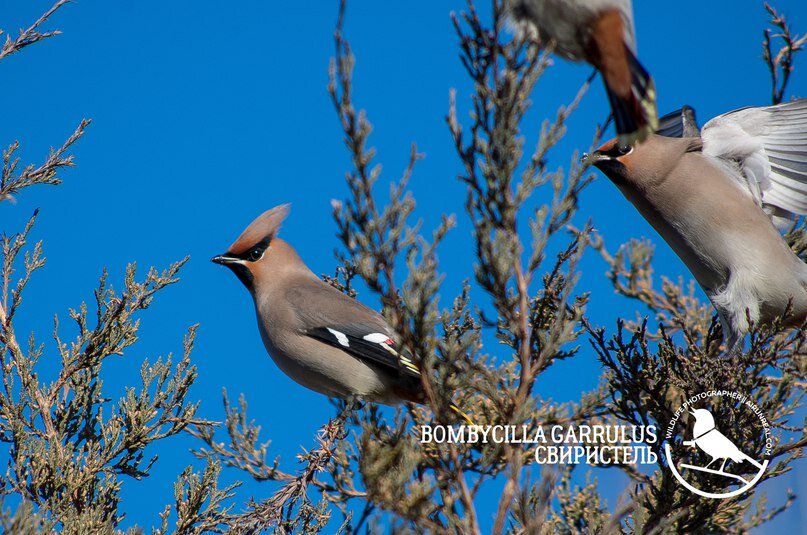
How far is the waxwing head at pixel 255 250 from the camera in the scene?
511 cm

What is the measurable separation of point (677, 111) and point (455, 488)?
11.2 ft

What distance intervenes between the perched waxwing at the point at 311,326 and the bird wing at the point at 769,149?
213 centimetres

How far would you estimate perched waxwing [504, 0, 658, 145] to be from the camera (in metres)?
3.12

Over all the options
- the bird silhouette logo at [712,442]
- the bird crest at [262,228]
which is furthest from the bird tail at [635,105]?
the bird crest at [262,228]

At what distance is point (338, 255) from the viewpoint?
2.96 meters

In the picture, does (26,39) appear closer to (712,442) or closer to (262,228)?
(262,228)

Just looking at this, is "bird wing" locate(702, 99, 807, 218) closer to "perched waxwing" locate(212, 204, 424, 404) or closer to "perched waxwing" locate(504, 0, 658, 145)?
"perched waxwing" locate(504, 0, 658, 145)

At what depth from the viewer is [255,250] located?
5.14m

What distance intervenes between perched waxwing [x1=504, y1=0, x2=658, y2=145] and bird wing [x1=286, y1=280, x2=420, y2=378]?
175cm

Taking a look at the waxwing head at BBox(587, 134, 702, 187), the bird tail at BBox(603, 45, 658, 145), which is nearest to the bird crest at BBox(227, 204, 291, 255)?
the waxwing head at BBox(587, 134, 702, 187)
